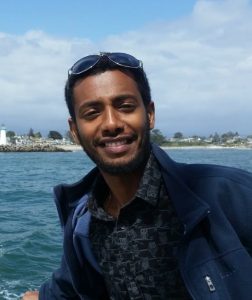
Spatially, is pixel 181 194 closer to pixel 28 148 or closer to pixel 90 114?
pixel 90 114

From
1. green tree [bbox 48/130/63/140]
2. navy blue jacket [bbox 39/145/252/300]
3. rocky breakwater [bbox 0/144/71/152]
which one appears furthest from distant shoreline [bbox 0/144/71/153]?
navy blue jacket [bbox 39/145/252/300]

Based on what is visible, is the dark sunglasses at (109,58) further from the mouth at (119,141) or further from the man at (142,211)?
the mouth at (119,141)

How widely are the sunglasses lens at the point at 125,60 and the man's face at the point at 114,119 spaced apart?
0.04 metres

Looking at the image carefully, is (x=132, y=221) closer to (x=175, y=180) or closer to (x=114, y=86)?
(x=175, y=180)

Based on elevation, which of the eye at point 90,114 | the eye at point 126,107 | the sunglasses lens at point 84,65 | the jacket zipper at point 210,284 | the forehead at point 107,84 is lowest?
the jacket zipper at point 210,284

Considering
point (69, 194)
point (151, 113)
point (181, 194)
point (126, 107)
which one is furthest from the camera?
point (69, 194)

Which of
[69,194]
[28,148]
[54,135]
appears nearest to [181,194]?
[69,194]

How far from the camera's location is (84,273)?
268cm

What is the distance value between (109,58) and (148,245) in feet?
2.83

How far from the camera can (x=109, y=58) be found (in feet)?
8.00

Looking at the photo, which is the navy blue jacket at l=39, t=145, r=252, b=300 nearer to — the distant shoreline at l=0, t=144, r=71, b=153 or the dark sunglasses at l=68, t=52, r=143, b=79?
the dark sunglasses at l=68, t=52, r=143, b=79

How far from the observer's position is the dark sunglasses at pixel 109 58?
2.42m

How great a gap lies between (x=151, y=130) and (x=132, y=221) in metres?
0.43

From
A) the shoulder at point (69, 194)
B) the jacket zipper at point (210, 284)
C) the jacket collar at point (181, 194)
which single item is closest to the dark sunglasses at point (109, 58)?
the jacket collar at point (181, 194)
